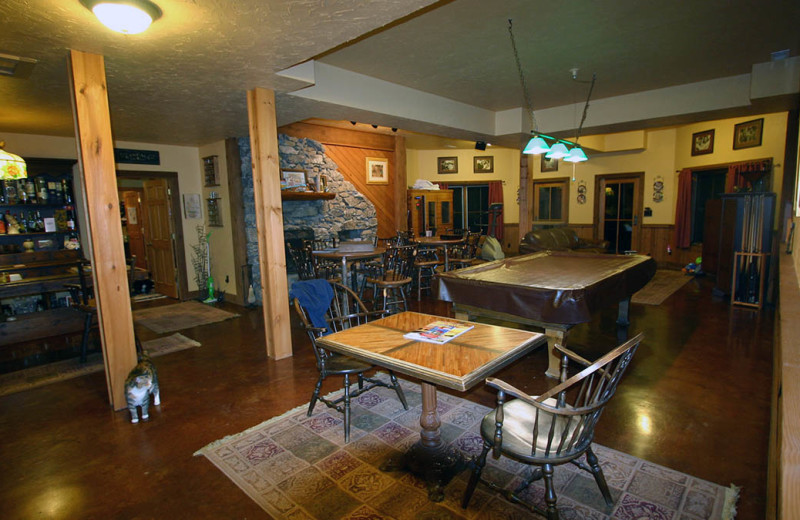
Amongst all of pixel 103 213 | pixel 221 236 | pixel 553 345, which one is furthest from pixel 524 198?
pixel 103 213

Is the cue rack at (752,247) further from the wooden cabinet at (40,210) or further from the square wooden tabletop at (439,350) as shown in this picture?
the wooden cabinet at (40,210)

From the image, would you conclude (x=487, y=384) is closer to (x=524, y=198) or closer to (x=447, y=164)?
(x=524, y=198)

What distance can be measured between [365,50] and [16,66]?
2717 mm

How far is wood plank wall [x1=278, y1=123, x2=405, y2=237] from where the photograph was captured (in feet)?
23.0

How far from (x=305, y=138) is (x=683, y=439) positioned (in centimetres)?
632

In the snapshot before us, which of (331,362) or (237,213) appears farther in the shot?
(237,213)

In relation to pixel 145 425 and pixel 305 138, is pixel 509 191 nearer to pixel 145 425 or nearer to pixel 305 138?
pixel 305 138

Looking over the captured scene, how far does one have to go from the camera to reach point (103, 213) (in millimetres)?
2900

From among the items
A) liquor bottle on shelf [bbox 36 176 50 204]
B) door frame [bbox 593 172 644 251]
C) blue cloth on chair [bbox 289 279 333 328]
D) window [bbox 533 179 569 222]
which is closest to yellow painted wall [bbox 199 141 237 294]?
liquor bottle on shelf [bbox 36 176 50 204]

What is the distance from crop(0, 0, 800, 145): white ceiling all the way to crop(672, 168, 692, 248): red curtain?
355cm

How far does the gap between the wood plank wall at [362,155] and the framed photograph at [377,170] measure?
73mm

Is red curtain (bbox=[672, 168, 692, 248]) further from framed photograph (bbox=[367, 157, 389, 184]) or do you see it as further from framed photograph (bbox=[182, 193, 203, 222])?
framed photograph (bbox=[182, 193, 203, 222])

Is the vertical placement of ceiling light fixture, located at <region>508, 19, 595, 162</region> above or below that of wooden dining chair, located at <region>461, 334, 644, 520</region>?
above

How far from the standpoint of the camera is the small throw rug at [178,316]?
5.28 meters
